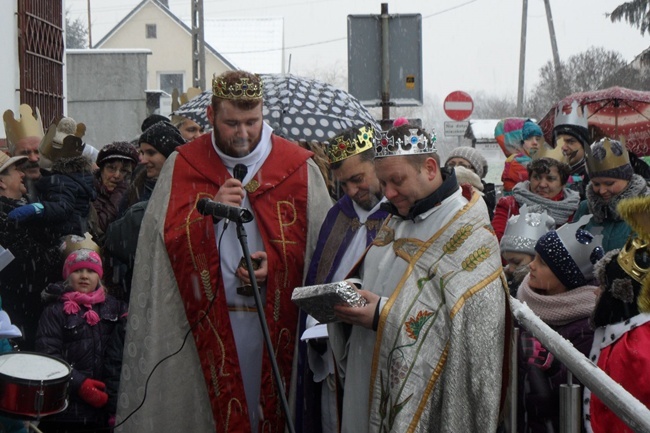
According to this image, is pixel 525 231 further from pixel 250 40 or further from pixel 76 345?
pixel 250 40

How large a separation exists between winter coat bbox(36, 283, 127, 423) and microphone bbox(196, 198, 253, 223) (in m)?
1.98

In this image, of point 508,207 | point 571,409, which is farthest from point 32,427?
point 508,207

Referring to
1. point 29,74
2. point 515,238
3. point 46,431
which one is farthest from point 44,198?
point 29,74

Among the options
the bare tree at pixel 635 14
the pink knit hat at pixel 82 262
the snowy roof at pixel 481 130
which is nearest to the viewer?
the pink knit hat at pixel 82 262

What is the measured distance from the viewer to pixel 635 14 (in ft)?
79.5

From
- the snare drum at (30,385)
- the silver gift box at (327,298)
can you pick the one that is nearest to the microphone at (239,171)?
the silver gift box at (327,298)

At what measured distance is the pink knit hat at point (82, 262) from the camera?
645cm

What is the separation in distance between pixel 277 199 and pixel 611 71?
27.6 m

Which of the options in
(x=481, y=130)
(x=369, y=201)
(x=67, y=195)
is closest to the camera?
(x=369, y=201)

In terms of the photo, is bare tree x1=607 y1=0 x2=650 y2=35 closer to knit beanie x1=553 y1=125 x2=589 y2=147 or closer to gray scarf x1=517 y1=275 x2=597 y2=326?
knit beanie x1=553 y1=125 x2=589 y2=147

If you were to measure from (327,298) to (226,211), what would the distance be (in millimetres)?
716

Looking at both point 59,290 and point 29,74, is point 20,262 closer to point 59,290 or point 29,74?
point 59,290

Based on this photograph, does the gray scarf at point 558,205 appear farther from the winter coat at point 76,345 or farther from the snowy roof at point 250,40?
the snowy roof at point 250,40

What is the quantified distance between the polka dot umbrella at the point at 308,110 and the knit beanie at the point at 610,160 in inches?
58.1
